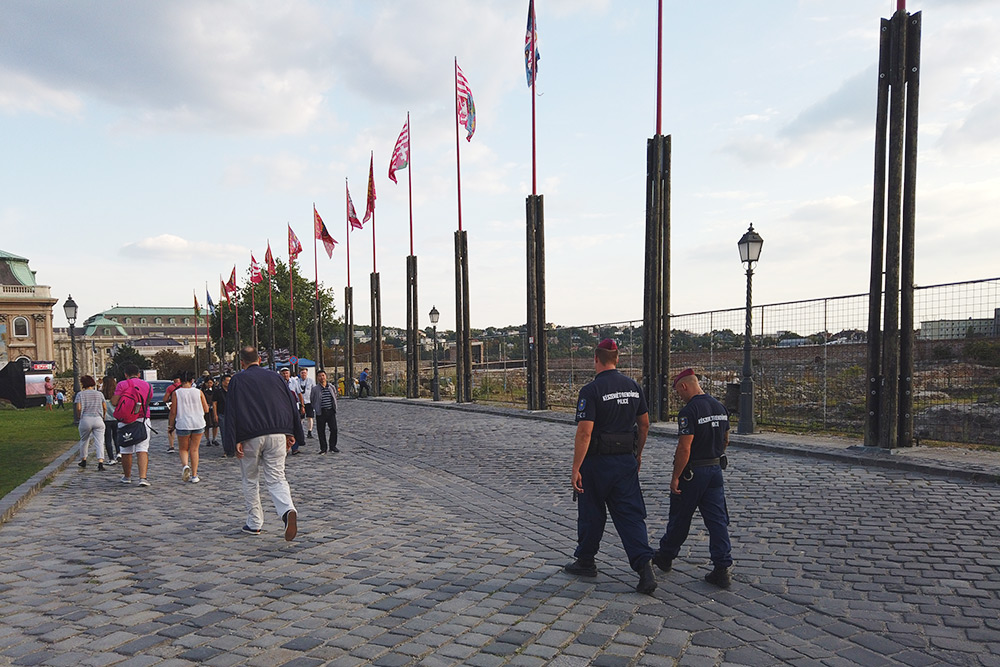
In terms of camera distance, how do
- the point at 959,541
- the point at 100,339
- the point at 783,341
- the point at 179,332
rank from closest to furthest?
the point at 959,541 < the point at 783,341 < the point at 100,339 < the point at 179,332

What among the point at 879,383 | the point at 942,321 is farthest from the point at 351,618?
the point at 942,321

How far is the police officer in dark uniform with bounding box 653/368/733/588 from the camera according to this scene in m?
5.55

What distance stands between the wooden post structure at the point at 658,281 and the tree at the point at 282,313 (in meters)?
64.7

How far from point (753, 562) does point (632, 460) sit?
1.62 meters

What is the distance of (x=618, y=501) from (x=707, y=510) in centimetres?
71

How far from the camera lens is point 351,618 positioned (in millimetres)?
4984

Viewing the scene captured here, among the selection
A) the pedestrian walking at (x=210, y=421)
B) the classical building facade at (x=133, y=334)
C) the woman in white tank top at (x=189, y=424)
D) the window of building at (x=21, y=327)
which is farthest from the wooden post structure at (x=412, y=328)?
the classical building facade at (x=133, y=334)

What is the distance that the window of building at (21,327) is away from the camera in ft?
297

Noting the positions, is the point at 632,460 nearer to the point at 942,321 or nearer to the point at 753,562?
the point at 753,562

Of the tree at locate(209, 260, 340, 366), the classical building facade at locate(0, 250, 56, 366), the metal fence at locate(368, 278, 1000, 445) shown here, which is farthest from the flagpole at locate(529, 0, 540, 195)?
the classical building facade at locate(0, 250, 56, 366)

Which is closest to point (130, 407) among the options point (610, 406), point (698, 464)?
point (610, 406)

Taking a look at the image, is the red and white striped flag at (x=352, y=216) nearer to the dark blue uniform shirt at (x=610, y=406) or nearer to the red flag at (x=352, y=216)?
the red flag at (x=352, y=216)

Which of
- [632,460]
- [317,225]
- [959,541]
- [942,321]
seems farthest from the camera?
[317,225]

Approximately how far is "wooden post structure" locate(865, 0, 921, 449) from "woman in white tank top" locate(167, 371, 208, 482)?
37.7 feet
